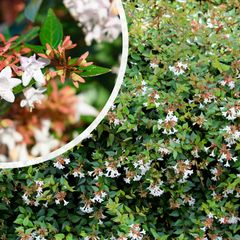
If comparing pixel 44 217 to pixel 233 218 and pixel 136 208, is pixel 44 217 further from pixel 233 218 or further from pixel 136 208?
pixel 233 218

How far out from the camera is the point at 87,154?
267 centimetres

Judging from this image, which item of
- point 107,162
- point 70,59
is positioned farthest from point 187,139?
point 70,59

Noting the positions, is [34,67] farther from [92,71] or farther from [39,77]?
[92,71]

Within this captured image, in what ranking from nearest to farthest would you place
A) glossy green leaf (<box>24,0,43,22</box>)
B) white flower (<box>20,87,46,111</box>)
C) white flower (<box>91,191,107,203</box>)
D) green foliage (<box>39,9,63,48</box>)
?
Result: glossy green leaf (<box>24,0,43,22</box>) < green foliage (<box>39,9,63,48</box>) < white flower (<box>20,87,46,111</box>) < white flower (<box>91,191,107,203</box>)

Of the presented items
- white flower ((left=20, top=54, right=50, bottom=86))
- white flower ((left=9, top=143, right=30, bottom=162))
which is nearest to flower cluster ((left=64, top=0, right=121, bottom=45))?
white flower ((left=20, top=54, right=50, bottom=86))

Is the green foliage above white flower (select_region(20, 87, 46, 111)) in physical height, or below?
above

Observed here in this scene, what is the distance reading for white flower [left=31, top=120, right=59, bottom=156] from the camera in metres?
1.89

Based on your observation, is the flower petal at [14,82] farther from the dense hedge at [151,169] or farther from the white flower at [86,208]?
the white flower at [86,208]

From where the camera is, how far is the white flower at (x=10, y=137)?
196cm

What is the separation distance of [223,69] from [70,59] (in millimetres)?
1077

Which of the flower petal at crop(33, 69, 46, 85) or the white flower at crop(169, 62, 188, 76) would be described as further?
the white flower at crop(169, 62, 188, 76)

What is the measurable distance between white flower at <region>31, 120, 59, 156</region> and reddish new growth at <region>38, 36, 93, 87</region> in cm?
17

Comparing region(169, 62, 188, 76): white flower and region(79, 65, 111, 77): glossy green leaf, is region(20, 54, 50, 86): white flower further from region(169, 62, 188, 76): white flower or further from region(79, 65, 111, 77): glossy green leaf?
region(169, 62, 188, 76): white flower

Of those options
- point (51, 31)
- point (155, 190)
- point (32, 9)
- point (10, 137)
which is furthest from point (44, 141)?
point (155, 190)
